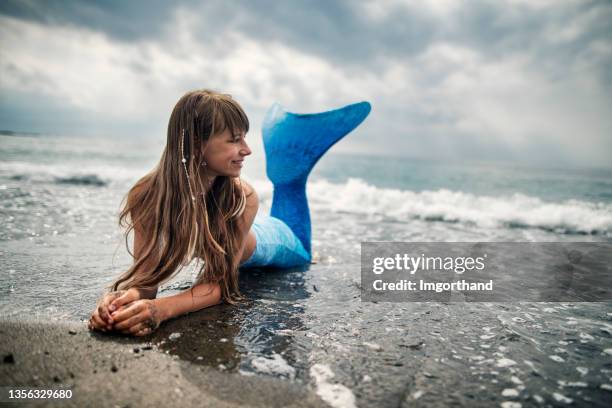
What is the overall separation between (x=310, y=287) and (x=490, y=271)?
226 cm

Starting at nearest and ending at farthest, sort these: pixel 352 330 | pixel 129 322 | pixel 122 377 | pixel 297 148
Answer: pixel 122 377 < pixel 129 322 < pixel 352 330 < pixel 297 148

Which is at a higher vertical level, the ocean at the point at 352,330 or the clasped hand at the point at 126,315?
the clasped hand at the point at 126,315

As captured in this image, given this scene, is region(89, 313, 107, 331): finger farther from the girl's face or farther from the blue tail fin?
the blue tail fin

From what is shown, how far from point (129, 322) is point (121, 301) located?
0.54 feet

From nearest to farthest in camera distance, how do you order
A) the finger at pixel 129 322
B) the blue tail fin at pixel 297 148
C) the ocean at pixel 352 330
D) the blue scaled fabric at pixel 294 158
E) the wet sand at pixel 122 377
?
the wet sand at pixel 122 377
the ocean at pixel 352 330
the finger at pixel 129 322
the blue scaled fabric at pixel 294 158
the blue tail fin at pixel 297 148

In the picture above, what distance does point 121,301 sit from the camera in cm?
229

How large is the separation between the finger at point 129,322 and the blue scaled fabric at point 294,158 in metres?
1.77

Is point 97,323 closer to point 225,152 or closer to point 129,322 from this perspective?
point 129,322

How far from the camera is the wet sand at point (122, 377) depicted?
5.49 feet

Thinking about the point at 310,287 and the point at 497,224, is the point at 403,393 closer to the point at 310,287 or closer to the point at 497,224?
the point at 310,287

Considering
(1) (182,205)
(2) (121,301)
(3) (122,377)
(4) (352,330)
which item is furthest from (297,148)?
(3) (122,377)

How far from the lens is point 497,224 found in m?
9.06

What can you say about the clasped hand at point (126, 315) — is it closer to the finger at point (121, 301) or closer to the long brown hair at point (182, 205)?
the finger at point (121, 301)

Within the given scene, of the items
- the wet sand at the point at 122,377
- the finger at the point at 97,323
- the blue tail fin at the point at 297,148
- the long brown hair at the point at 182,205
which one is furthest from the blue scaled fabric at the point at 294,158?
the wet sand at the point at 122,377
